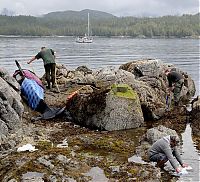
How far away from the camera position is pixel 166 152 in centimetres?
1329

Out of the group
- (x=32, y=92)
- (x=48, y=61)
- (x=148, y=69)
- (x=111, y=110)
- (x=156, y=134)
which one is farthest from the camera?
(x=148, y=69)

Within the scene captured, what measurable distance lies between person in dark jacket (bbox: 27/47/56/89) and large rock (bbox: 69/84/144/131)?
4358 mm

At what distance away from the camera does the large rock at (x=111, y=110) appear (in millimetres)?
18203

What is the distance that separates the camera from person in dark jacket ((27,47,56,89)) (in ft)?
74.4

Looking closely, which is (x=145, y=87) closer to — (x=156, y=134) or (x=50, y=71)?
(x=50, y=71)

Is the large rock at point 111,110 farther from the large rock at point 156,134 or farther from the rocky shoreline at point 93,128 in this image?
the large rock at point 156,134

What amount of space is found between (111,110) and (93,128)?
1.17 meters

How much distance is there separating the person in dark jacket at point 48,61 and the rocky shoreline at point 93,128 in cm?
86

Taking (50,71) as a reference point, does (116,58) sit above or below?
below

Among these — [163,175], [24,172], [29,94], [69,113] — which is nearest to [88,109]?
[69,113]

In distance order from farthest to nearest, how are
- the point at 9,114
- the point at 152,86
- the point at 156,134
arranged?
the point at 152,86
the point at 9,114
the point at 156,134

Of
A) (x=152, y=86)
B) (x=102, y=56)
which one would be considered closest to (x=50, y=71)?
(x=152, y=86)

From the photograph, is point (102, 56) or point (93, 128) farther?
point (102, 56)

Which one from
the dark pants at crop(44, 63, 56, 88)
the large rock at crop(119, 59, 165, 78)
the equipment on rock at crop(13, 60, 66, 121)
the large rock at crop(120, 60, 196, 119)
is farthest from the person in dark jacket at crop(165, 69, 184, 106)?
the equipment on rock at crop(13, 60, 66, 121)
